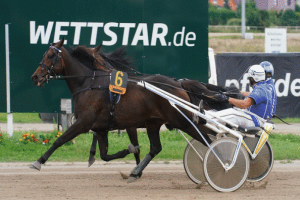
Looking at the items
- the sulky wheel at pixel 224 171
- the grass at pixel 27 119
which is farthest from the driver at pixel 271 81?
the grass at pixel 27 119

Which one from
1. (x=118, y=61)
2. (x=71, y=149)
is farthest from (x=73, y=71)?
(x=71, y=149)

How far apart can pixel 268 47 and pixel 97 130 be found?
14960 mm

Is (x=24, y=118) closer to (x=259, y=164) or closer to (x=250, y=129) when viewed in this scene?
(x=259, y=164)

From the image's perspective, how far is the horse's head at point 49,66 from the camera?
6.50 meters

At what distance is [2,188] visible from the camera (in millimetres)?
6266

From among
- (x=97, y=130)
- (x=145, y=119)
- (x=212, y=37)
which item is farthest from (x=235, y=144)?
(x=212, y=37)

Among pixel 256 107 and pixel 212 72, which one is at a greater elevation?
pixel 212 72

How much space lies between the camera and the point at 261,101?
20.7 feet

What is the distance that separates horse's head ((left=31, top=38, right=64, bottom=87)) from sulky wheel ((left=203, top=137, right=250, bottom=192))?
7.73ft

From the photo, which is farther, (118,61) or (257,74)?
(118,61)

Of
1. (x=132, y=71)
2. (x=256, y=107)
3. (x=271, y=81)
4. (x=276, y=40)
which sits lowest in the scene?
(x=256, y=107)

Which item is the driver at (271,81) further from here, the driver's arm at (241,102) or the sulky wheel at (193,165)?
the sulky wheel at (193,165)

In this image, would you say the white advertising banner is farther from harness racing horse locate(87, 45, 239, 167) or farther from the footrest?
the footrest

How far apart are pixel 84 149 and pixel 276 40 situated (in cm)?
1337
